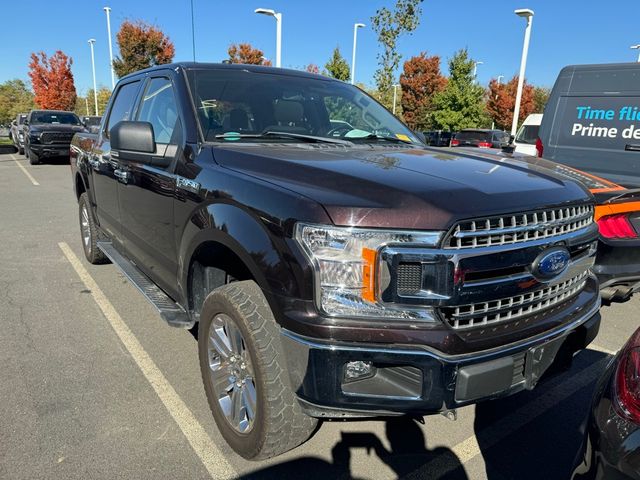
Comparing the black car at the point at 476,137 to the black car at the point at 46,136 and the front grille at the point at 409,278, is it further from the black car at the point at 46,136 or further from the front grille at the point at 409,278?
the front grille at the point at 409,278

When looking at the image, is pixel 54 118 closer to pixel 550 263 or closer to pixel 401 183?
pixel 401 183

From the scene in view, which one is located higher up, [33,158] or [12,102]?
[12,102]

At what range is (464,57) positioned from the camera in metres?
26.5

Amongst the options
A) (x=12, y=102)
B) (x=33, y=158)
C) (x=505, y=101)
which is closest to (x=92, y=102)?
(x=12, y=102)

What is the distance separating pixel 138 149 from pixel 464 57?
2666 cm

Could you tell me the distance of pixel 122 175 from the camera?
3.86 m

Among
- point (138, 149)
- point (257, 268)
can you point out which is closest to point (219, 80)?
point (138, 149)

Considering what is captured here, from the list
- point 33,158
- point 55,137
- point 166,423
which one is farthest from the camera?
point 33,158

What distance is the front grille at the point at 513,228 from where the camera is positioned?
1.91 meters

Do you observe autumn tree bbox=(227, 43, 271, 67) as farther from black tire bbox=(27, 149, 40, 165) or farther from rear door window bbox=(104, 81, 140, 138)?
rear door window bbox=(104, 81, 140, 138)

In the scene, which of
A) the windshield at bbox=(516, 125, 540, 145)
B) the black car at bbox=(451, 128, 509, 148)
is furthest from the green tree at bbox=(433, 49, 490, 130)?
the windshield at bbox=(516, 125, 540, 145)

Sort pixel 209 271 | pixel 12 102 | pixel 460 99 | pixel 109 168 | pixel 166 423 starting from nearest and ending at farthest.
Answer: pixel 166 423 < pixel 209 271 < pixel 109 168 < pixel 460 99 < pixel 12 102

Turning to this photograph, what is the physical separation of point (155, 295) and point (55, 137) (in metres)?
17.4

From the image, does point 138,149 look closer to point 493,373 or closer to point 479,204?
point 479,204
